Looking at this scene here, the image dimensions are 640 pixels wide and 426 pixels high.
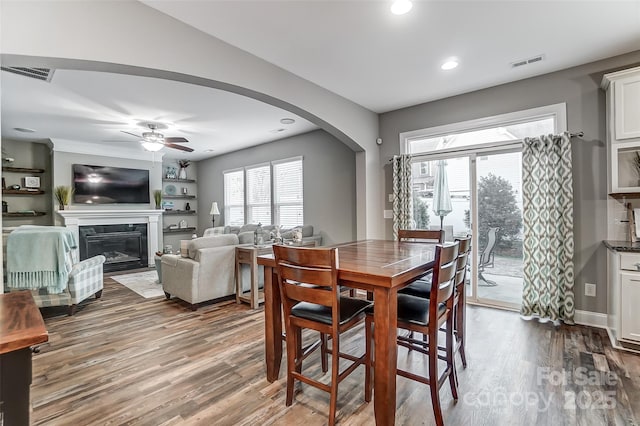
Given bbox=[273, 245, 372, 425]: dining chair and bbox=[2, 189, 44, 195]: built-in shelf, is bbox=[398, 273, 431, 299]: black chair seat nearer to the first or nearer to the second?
bbox=[273, 245, 372, 425]: dining chair

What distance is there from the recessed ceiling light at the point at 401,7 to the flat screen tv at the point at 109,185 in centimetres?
694

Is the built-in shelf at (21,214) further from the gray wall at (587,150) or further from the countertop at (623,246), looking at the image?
the countertop at (623,246)

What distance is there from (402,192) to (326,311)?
2.90 metres

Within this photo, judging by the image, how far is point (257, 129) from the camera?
565 centimetres

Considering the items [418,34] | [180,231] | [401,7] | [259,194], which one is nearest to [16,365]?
[401,7]

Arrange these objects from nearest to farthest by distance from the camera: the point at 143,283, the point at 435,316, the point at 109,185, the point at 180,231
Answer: the point at 435,316
the point at 143,283
the point at 109,185
the point at 180,231

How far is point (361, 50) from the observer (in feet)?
9.61

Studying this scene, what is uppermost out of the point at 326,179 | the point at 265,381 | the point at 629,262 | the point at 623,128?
the point at 623,128

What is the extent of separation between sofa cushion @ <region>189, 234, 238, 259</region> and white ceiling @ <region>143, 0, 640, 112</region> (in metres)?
2.40

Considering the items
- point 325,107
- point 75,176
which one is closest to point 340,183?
Result: point 325,107

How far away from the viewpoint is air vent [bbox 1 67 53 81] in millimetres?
3070

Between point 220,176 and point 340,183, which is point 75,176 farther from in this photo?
point 340,183

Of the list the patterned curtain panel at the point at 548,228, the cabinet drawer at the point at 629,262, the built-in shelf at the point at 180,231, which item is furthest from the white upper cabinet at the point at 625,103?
the built-in shelf at the point at 180,231

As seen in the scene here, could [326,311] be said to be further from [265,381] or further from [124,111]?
[124,111]
